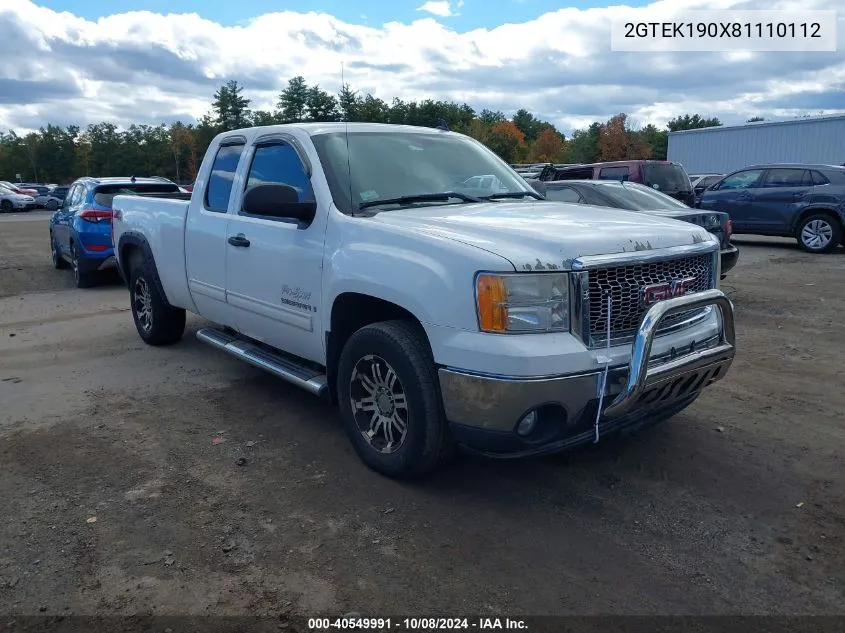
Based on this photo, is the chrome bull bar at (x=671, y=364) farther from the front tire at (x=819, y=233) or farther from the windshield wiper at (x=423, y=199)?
the front tire at (x=819, y=233)

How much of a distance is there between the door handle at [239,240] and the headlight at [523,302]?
223cm

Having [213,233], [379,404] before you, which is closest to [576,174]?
[213,233]

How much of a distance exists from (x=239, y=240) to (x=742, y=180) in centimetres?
1317

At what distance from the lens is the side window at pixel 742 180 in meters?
14.9

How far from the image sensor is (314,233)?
427 cm

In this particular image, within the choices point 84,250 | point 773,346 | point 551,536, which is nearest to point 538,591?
point 551,536

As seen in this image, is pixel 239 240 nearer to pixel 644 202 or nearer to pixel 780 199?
pixel 644 202

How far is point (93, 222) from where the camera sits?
35.0ft

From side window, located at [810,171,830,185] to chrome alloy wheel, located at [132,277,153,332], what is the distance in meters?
12.7

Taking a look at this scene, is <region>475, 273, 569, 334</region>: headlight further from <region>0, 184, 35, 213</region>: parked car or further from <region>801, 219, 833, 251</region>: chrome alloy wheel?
<region>0, 184, 35, 213</region>: parked car

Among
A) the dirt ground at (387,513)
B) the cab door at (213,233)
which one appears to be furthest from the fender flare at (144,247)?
the dirt ground at (387,513)

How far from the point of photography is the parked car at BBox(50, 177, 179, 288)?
10.7m

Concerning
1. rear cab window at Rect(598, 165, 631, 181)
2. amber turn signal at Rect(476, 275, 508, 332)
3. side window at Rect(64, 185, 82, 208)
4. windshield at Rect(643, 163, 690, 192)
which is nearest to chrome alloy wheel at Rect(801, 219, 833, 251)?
windshield at Rect(643, 163, 690, 192)

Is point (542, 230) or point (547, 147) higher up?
point (547, 147)
